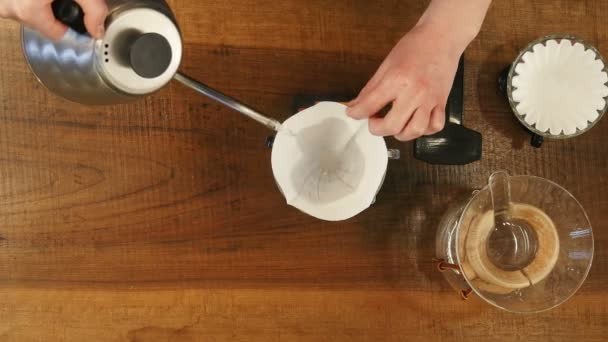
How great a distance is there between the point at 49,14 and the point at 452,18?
0.46m

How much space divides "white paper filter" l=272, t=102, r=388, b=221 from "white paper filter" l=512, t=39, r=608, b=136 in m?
0.28

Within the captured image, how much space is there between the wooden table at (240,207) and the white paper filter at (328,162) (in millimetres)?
105

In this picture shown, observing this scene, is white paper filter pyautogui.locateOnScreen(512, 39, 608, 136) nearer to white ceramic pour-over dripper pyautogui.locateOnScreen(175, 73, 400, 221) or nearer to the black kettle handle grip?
white ceramic pour-over dripper pyautogui.locateOnScreen(175, 73, 400, 221)

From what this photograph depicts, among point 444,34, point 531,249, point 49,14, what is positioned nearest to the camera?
point 49,14

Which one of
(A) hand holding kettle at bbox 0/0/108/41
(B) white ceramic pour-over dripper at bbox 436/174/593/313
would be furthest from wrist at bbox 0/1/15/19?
(B) white ceramic pour-over dripper at bbox 436/174/593/313

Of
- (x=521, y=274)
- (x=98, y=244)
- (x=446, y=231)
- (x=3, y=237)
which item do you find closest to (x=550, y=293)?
(x=521, y=274)

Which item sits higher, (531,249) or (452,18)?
(452,18)

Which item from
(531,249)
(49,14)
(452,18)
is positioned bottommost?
(531,249)

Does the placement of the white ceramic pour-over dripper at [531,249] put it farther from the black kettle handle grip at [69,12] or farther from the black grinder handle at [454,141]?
the black kettle handle grip at [69,12]

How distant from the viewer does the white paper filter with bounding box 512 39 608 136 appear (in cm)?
81

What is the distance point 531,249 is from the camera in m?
0.79

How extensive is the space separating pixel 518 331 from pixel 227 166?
1.72 ft

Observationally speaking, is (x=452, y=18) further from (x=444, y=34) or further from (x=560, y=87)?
(x=560, y=87)

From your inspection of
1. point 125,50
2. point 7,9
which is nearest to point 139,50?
point 125,50
